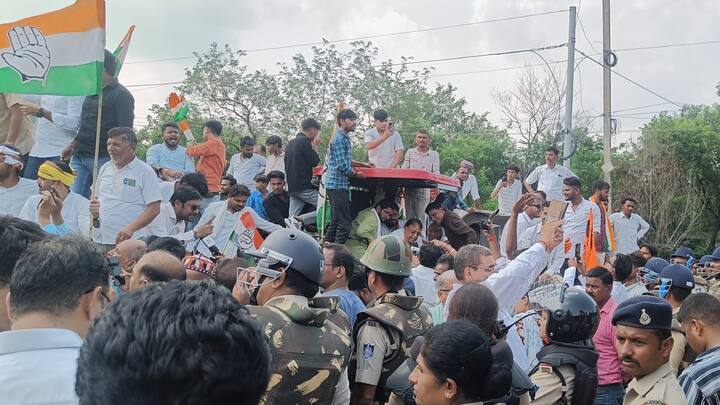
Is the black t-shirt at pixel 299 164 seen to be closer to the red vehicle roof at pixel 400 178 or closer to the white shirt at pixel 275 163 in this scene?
the red vehicle roof at pixel 400 178

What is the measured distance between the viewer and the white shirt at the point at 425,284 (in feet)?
25.3

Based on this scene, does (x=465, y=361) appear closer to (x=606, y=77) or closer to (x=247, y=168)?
(x=247, y=168)

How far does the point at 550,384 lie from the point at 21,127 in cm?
721

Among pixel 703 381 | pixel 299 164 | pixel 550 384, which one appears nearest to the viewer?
pixel 703 381

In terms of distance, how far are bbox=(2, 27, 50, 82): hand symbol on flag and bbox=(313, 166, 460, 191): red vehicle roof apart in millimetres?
4649

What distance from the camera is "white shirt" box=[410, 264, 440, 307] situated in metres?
7.71

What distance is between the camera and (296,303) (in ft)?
11.8

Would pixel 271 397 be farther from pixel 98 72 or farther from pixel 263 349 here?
pixel 98 72

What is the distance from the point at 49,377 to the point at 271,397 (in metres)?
1.25

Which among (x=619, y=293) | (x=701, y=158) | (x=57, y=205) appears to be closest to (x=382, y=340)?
(x=57, y=205)

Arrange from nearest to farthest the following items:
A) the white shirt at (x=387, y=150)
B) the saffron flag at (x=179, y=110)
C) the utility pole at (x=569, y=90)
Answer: the saffron flag at (x=179, y=110) < the white shirt at (x=387, y=150) < the utility pole at (x=569, y=90)

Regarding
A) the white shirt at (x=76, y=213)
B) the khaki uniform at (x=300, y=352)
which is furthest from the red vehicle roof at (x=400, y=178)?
the khaki uniform at (x=300, y=352)

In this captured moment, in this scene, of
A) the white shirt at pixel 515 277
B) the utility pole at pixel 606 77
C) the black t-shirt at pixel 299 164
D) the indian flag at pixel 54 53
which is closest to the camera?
the white shirt at pixel 515 277

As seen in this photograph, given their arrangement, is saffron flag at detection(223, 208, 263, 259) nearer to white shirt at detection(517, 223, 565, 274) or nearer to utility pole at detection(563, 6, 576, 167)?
white shirt at detection(517, 223, 565, 274)
